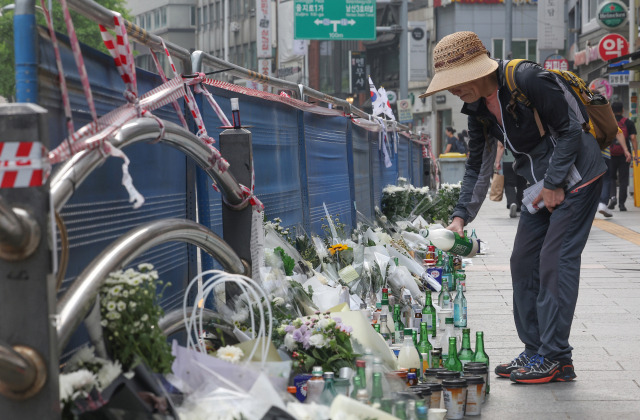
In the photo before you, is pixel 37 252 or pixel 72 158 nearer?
pixel 37 252

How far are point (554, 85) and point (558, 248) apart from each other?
0.92 m

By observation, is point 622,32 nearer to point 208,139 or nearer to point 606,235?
point 606,235

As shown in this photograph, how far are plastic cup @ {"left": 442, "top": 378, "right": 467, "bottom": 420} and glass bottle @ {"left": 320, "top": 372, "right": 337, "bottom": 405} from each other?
1.18m

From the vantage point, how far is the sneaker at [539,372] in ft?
19.4

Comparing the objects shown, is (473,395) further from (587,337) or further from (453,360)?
(587,337)

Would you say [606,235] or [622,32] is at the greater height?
[622,32]

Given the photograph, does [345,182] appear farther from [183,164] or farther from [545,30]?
[545,30]

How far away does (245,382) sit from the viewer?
137 inches

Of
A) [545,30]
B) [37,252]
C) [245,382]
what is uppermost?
[545,30]

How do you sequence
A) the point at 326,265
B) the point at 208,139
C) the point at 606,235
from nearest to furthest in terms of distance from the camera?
the point at 208,139 < the point at 326,265 < the point at 606,235

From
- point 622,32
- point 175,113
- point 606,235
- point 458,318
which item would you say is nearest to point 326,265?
point 458,318

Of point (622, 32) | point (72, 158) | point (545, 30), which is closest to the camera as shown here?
point (72, 158)

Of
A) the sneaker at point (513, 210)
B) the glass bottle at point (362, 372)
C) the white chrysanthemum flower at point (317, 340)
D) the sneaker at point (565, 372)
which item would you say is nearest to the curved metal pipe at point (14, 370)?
the glass bottle at point (362, 372)

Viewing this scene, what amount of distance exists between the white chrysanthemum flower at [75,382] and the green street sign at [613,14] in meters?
30.5
